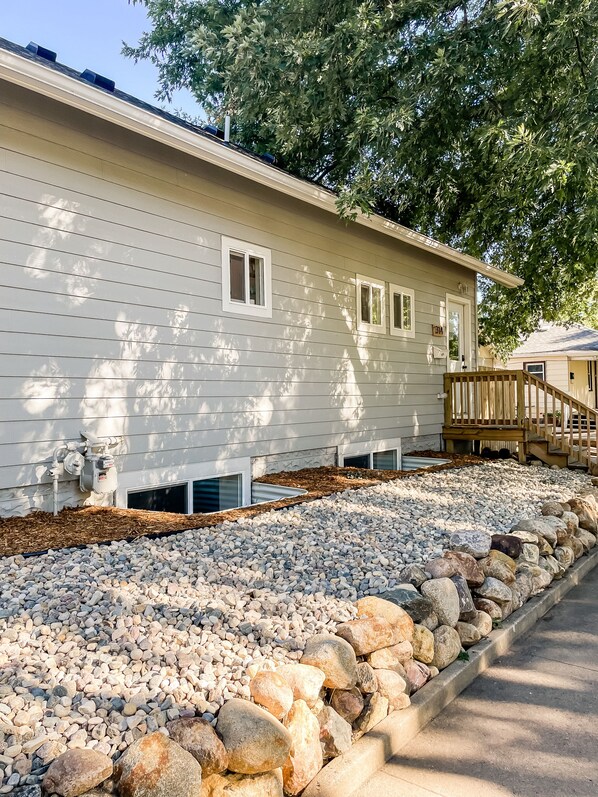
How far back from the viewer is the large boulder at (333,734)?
2068 millimetres

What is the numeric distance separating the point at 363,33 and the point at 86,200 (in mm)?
4007

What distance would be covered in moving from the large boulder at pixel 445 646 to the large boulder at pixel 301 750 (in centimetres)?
94

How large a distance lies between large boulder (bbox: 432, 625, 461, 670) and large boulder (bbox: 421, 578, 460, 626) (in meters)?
0.06

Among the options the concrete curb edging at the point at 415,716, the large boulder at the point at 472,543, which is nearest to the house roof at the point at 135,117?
the large boulder at the point at 472,543

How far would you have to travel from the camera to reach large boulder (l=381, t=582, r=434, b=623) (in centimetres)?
280

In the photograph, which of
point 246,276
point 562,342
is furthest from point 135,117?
point 562,342

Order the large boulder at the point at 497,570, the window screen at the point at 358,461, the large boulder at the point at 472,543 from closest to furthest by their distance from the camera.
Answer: the large boulder at the point at 497,570 → the large boulder at the point at 472,543 → the window screen at the point at 358,461

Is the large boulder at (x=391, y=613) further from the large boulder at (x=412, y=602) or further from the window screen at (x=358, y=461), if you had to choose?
the window screen at (x=358, y=461)

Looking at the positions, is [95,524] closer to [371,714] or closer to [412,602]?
[412,602]

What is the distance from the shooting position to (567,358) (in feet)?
61.8

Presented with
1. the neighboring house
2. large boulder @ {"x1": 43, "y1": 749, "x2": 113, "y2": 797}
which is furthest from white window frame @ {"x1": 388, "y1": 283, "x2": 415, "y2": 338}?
the neighboring house

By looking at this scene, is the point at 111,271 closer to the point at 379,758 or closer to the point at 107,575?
the point at 107,575

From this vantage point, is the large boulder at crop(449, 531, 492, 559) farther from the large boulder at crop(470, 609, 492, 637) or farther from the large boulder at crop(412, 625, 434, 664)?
the large boulder at crop(412, 625, 434, 664)

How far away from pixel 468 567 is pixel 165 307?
3572 mm
